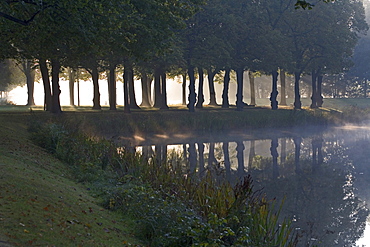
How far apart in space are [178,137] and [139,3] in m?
16.1

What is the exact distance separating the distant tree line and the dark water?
18.0ft

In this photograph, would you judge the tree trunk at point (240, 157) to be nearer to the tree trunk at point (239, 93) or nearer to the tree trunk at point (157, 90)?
the tree trunk at point (157, 90)

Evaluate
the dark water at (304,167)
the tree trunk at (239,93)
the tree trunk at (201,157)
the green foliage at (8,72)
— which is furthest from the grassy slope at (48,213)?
the green foliage at (8,72)

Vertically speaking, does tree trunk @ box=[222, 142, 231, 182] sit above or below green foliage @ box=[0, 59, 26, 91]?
below

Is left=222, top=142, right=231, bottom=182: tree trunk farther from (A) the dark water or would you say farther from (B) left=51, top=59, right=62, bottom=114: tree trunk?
(B) left=51, top=59, right=62, bottom=114: tree trunk

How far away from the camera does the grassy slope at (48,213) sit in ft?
25.9

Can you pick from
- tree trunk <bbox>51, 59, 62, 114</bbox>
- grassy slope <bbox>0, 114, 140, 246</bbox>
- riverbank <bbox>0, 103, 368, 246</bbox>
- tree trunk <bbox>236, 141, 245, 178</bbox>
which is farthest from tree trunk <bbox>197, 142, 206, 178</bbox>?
grassy slope <bbox>0, 114, 140, 246</bbox>

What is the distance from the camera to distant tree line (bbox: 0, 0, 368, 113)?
18500 mm

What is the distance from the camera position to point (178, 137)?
3834 cm

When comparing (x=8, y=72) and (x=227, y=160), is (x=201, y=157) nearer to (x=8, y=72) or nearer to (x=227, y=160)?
(x=227, y=160)

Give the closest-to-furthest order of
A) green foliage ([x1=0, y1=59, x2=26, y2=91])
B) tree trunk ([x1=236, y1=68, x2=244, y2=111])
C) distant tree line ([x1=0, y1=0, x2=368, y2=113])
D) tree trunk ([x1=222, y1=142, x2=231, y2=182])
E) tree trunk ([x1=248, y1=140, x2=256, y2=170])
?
distant tree line ([x1=0, y1=0, x2=368, y2=113]) < tree trunk ([x1=222, y1=142, x2=231, y2=182]) < tree trunk ([x1=248, y1=140, x2=256, y2=170]) < tree trunk ([x1=236, y1=68, x2=244, y2=111]) < green foliage ([x1=0, y1=59, x2=26, y2=91])

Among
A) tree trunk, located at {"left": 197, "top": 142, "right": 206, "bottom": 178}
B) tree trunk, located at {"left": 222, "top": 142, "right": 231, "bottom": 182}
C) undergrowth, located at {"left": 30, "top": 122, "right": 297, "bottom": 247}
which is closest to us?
undergrowth, located at {"left": 30, "top": 122, "right": 297, "bottom": 247}

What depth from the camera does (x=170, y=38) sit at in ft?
88.8

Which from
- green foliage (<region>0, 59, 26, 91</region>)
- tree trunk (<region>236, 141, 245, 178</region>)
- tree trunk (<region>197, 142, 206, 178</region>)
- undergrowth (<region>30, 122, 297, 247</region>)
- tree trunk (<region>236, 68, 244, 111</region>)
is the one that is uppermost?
green foliage (<region>0, 59, 26, 91</region>)
